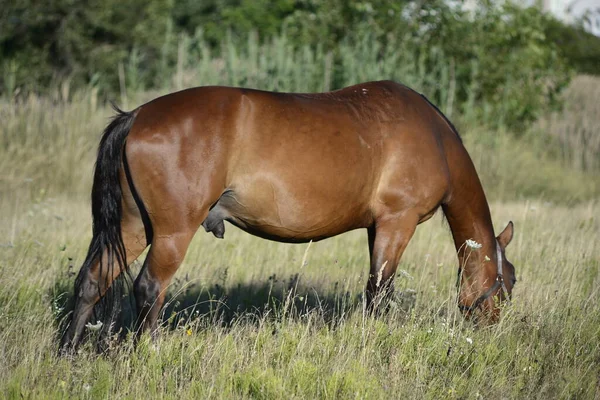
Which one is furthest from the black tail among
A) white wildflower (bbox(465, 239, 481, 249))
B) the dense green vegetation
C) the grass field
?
the dense green vegetation

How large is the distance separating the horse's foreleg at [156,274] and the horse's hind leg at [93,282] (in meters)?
0.33

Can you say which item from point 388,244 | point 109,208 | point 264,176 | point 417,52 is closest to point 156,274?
point 109,208

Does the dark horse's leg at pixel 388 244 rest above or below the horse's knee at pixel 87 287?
above

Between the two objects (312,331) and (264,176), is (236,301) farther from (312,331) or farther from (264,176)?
(264,176)

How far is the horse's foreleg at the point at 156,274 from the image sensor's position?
174 inches

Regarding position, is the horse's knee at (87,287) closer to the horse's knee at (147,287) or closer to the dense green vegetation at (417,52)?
the horse's knee at (147,287)

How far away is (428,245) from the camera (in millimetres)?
8055

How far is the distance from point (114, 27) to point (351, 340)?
19.0 metres

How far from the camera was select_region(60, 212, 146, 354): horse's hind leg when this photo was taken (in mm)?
4715

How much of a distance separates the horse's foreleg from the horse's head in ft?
6.81

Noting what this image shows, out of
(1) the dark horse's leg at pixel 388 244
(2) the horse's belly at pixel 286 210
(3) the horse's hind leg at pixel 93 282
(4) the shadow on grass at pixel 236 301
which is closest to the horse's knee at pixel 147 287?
(3) the horse's hind leg at pixel 93 282

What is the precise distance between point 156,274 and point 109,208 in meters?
0.53

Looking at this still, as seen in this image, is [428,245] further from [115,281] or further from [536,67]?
[536,67]

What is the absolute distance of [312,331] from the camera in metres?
4.91
